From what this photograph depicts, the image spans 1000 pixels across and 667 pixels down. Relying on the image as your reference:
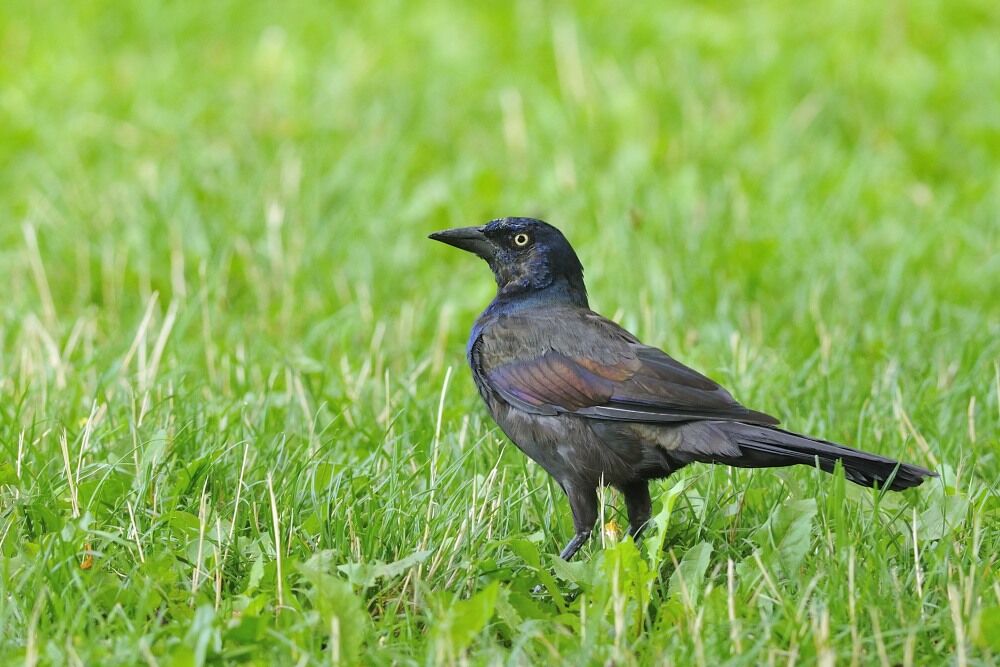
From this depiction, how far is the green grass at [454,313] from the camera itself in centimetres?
331

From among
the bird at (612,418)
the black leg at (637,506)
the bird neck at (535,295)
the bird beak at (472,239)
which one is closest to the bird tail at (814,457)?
the bird at (612,418)

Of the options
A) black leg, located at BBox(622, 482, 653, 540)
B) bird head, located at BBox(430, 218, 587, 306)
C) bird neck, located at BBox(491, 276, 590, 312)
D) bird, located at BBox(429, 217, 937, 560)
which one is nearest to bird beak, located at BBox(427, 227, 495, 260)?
bird head, located at BBox(430, 218, 587, 306)

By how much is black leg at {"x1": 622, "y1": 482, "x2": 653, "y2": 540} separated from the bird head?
2.68 ft

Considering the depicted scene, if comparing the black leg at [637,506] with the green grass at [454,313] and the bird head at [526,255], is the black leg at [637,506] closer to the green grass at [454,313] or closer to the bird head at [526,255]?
the green grass at [454,313]

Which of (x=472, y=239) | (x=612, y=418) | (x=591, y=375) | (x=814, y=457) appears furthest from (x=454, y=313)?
(x=814, y=457)

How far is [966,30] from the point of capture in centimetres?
1045

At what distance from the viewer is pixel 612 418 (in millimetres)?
4004

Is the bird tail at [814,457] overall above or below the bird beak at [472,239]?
below

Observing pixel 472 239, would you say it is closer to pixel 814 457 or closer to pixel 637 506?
pixel 637 506

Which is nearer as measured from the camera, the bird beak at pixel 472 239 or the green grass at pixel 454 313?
the green grass at pixel 454 313

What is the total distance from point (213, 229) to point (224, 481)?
3.07 metres

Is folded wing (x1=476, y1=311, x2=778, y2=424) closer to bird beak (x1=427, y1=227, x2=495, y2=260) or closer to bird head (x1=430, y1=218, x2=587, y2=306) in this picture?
bird head (x1=430, y1=218, x2=587, y2=306)

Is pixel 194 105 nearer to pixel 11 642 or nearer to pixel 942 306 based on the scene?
pixel 942 306

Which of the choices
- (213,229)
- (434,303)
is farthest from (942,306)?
(213,229)
